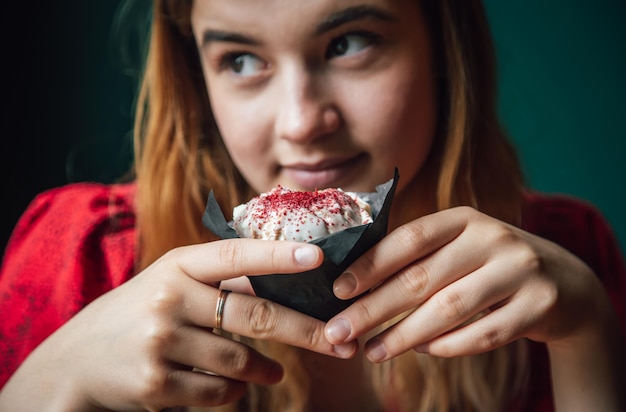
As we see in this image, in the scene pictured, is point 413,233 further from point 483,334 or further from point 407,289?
point 483,334

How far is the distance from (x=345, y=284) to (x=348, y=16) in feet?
1.73

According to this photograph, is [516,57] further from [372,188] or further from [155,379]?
[155,379]

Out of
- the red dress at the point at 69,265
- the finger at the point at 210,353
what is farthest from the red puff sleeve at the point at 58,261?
the finger at the point at 210,353

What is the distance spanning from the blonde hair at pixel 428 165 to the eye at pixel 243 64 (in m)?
0.18

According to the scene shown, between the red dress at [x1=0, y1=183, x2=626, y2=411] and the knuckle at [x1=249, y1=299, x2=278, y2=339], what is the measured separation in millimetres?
617

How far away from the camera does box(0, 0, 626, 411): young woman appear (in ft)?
2.78

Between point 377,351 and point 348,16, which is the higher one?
point 348,16

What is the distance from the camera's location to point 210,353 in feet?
2.80

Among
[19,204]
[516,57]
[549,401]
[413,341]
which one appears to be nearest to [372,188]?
[413,341]

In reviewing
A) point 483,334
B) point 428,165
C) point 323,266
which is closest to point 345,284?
point 323,266

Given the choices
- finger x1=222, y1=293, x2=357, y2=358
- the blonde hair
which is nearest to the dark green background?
the blonde hair

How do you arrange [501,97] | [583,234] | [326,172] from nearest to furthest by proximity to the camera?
[326,172] < [583,234] < [501,97]

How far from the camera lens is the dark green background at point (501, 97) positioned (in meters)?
1.47

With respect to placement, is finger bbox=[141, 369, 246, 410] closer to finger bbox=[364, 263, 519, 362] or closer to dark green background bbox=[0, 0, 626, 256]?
finger bbox=[364, 263, 519, 362]
